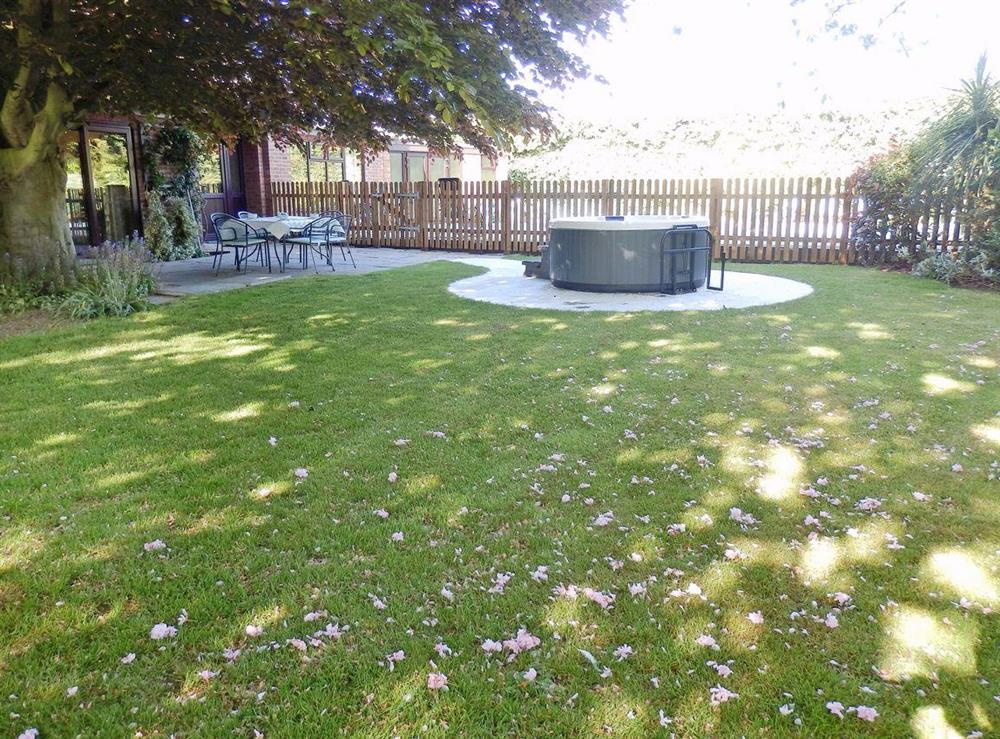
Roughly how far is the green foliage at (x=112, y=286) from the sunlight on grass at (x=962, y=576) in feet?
23.3

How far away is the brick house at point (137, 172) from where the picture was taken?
12953 mm

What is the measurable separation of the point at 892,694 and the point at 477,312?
19.5ft

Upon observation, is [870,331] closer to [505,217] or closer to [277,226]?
[277,226]

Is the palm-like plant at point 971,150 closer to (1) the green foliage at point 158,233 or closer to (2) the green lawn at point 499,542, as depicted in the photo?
(2) the green lawn at point 499,542

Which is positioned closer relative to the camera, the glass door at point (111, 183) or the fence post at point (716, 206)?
the fence post at point (716, 206)

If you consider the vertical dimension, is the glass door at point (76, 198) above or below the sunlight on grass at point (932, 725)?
above

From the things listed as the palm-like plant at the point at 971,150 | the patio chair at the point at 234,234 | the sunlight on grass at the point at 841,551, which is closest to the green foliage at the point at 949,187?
the palm-like plant at the point at 971,150

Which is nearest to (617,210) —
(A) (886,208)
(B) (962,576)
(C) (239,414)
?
(A) (886,208)

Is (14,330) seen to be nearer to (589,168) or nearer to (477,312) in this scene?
(477,312)

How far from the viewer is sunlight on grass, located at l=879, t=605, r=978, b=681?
2.04 meters

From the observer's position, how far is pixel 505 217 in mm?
14375

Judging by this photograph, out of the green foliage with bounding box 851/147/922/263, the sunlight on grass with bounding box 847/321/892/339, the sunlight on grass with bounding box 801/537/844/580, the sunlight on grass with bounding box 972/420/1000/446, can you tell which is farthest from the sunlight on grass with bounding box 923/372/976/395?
the green foliage with bounding box 851/147/922/263

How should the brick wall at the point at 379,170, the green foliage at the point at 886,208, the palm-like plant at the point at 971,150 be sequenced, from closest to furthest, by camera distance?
the palm-like plant at the point at 971,150
the green foliage at the point at 886,208
the brick wall at the point at 379,170

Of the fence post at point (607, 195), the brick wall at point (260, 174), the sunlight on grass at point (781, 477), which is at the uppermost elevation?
the brick wall at point (260, 174)
